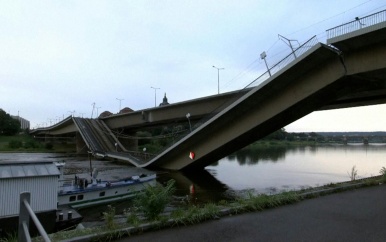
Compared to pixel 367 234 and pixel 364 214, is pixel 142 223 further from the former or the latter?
pixel 364 214

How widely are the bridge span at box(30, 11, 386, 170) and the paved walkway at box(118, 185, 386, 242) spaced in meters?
12.6

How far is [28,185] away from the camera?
315 inches

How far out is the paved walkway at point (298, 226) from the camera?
253 inches

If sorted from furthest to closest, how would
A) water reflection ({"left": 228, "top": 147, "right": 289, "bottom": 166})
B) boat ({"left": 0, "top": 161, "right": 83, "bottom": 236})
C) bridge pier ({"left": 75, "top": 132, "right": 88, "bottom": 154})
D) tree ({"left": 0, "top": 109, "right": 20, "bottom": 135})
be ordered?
tree ({"left": 0, "top": 109, "right": 20, "bottom": 135}) → bridge pier ({"left": 75, "top": 132, "right": 88, "bottom": 154}) → water reflection ({"left": 228, "top": 147, "right": 289, "bottom": 166}) → boat ({"left": 0, "top": 161, "right": 83, "bottom": 236})

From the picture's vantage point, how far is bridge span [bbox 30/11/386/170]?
19.4 metres

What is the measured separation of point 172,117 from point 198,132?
1258 cm

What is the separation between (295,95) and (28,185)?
1942cm

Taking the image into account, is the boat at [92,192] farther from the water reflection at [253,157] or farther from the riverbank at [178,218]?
the water reflection at [253,157]

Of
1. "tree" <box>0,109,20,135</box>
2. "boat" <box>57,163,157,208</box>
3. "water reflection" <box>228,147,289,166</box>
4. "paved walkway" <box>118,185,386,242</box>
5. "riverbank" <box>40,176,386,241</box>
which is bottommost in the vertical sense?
"water reflection" <box>228,147,289,166</box>

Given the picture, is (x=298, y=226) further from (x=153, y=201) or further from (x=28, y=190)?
(x=28, y=190)

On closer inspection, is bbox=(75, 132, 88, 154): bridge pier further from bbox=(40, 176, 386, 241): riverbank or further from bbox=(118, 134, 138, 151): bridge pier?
bbox=(40, 176, 386, 241): riverbank

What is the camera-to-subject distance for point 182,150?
107 feet

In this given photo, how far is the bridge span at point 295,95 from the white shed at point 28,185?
56.0 ft

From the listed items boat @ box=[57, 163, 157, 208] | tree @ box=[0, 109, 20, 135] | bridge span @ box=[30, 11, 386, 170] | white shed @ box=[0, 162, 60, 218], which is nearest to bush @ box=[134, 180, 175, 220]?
white shed @ box=[0, 162, 60, 218]
